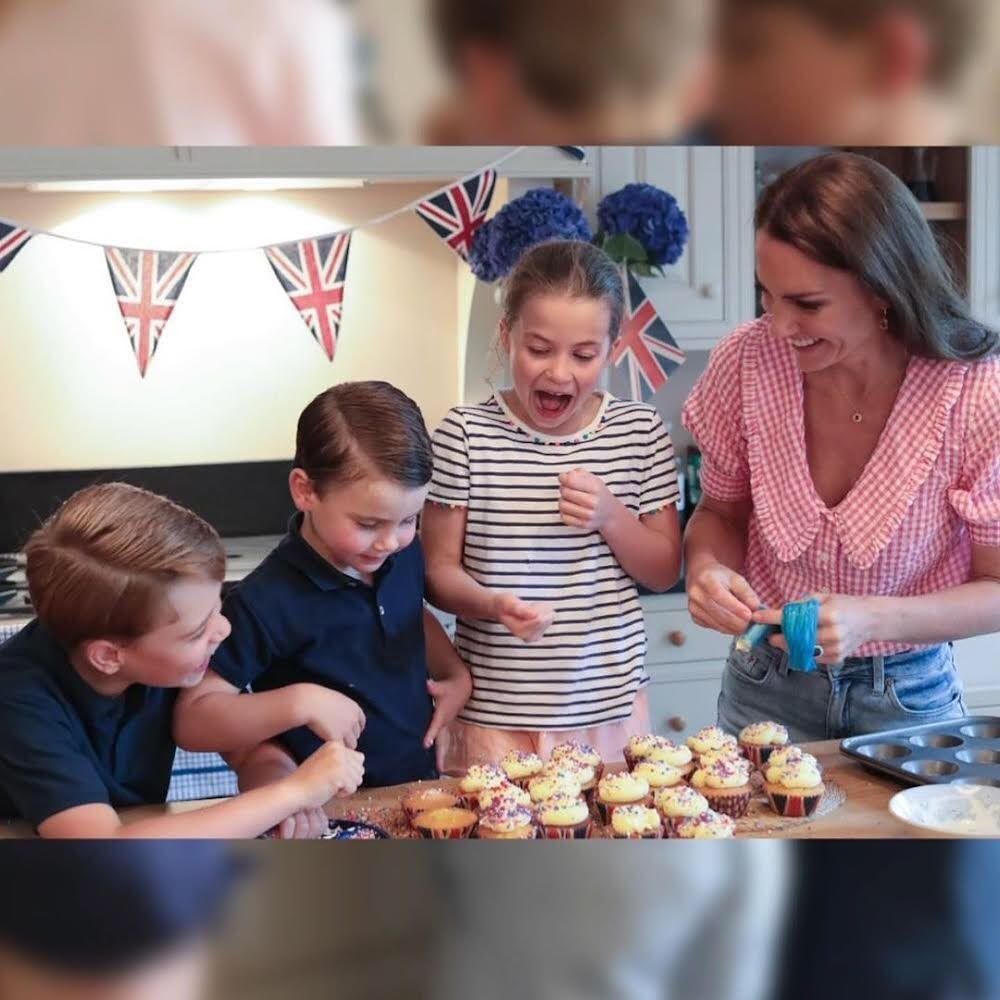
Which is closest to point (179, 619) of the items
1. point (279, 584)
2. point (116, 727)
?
point (116, 727)

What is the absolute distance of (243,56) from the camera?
0.46ft

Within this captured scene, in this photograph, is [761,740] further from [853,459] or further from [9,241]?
[9,241]

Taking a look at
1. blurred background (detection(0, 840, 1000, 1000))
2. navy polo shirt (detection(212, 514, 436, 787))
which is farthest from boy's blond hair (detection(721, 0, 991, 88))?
Answer: navy polo shirt (detection(212, 514, 436, 787))

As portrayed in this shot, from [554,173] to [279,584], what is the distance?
123cm

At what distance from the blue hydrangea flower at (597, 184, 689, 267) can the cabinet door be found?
114 mm

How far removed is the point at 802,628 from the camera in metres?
0.92

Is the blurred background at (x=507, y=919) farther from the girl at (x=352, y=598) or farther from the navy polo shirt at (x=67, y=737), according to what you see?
the girl at (x=352, y=598)

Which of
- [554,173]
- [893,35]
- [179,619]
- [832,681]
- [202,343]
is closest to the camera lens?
[893,35]

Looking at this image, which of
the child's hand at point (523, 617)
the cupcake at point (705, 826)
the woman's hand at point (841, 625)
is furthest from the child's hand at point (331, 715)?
the woman's hand at point (841, 625)

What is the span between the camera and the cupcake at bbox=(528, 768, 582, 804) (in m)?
0.96

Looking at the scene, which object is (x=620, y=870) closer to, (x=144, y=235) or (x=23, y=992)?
→ (x=23, y=992)

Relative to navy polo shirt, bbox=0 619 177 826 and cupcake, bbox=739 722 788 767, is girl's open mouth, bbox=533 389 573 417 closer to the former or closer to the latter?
cupcake, bbox=739 722 788 767

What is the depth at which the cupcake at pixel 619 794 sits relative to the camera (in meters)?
0.97

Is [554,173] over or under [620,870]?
over
